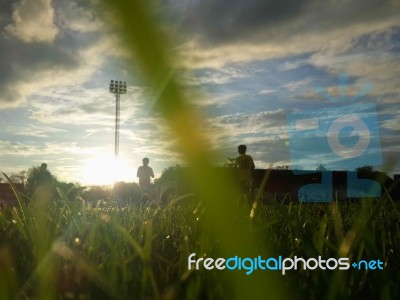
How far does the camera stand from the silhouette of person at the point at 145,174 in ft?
56.0

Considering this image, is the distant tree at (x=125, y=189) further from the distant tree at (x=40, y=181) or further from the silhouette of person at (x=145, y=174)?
the distant tree at (x=40, y=181)

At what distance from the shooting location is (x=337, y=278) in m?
0.83

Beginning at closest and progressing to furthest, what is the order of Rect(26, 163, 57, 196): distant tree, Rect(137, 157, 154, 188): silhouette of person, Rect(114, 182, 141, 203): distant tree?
Rect(26, 163, 57, 196): distant tree, Rect(137, 157, 154, 188): silhouette of person, Rect(114, 182, 141, 203): distant tree

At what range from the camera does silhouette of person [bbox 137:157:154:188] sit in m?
17.1

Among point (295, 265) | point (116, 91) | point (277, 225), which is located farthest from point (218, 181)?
point (116, 91)

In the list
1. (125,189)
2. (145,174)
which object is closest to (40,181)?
(145,174)

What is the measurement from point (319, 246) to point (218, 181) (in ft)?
8.08

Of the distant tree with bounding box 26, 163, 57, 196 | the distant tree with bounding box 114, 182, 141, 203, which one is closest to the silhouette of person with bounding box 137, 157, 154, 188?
the distant tree with bounding box 114, 182, 141, 203

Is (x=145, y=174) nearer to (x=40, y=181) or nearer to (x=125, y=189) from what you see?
(x=125, y=189)

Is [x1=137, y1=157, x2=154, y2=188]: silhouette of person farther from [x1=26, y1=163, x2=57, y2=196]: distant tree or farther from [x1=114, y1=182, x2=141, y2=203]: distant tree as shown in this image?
[x1=26, y1=163, x2=57, y2=196]: distant tree

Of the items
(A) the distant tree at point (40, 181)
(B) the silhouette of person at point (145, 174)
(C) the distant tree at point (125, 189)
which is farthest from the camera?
(C) the distant tree at point (125, 189)

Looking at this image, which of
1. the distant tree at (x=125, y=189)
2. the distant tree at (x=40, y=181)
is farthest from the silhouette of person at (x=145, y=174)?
the distant tree at (x=40, y=181)

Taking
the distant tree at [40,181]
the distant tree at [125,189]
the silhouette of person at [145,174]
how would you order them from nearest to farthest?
the distant tree at [40,181]
the silhouette of person at [145,174]
the distant tree at [125,189]

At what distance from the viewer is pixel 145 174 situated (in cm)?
1719
